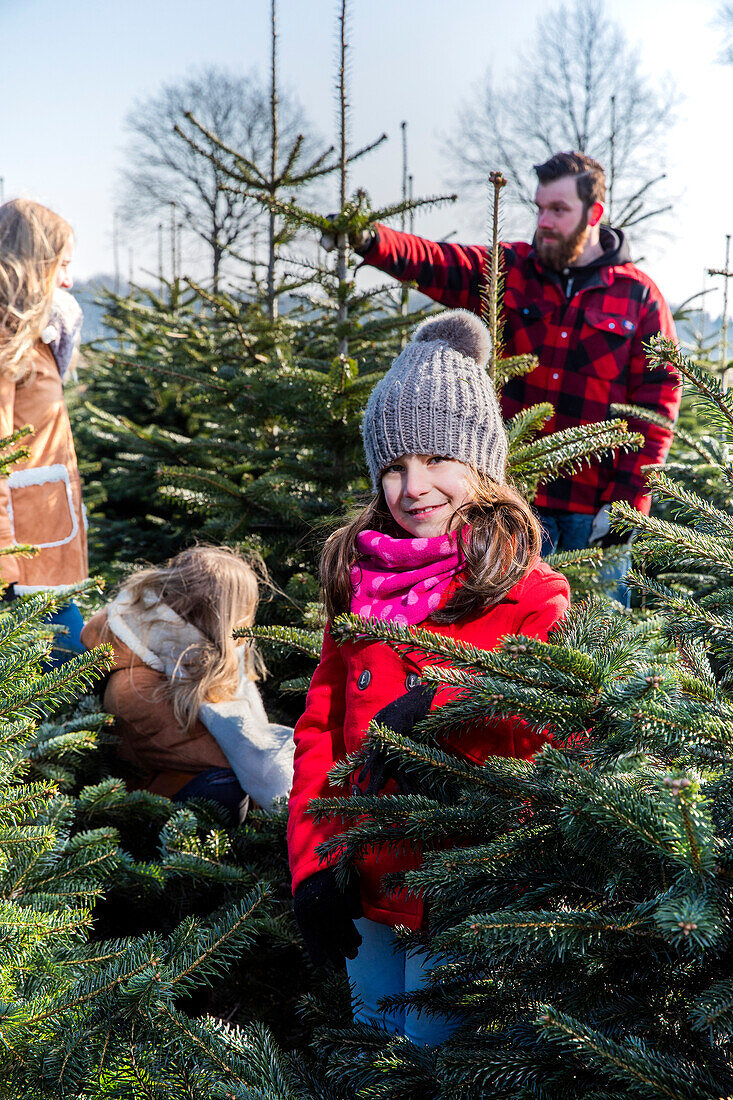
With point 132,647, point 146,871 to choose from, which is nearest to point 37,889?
point 146,871

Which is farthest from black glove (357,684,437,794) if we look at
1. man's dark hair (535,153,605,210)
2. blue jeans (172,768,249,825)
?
man's dark hair (535,153,605,210)

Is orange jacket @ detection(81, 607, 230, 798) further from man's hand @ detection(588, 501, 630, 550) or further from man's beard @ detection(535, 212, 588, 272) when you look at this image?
man's beard @ detection(535, 212, 588, 272)

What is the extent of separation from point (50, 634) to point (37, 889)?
2.15ft

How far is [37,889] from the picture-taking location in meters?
1.96

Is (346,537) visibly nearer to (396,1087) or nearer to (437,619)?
(437,619)

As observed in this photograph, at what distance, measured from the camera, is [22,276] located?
3447mm

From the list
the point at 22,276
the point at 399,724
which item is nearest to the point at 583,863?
the point at 399,724

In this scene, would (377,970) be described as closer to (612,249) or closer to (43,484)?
(43,484)

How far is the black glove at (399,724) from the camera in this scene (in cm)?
140

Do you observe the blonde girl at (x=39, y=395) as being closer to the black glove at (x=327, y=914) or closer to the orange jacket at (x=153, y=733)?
the orange jacket at (x=153, y=733)

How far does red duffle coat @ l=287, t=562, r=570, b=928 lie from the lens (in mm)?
1585

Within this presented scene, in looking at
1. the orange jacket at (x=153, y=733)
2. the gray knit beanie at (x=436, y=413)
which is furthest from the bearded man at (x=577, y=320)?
the orange jacket at (x=153, y=733)

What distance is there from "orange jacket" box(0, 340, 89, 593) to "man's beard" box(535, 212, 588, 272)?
8.00 ft

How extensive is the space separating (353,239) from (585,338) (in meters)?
1.27
